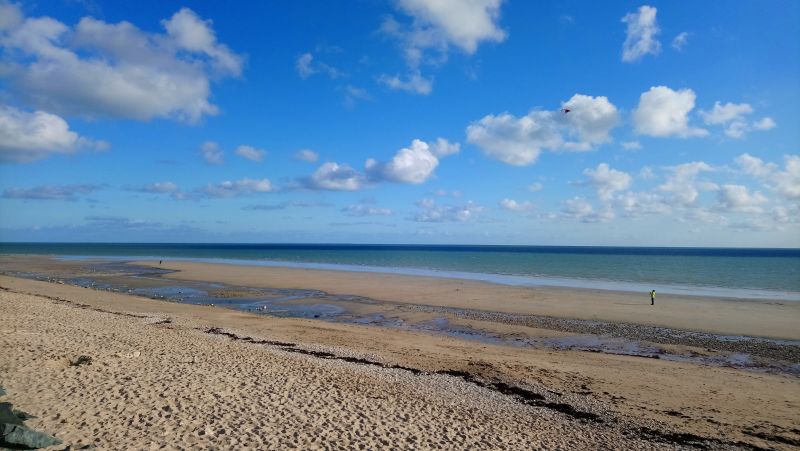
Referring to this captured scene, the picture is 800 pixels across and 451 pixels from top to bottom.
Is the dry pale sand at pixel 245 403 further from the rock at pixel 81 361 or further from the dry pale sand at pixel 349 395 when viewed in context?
the rock at pixel 81 361

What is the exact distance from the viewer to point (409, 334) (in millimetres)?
20375

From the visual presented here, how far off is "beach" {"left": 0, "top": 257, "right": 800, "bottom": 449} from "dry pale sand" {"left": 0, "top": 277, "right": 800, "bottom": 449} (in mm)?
47

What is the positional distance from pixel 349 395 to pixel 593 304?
23861mm

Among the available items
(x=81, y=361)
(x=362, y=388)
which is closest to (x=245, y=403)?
(x=362, y=388)

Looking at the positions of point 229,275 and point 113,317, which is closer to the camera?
point 113,317

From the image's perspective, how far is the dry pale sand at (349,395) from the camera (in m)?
8.59

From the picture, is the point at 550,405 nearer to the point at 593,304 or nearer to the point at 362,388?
the point at 362,388

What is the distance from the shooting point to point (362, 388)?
11.8 m

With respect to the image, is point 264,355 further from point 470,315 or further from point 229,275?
point 229,275

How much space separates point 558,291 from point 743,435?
1092 inches

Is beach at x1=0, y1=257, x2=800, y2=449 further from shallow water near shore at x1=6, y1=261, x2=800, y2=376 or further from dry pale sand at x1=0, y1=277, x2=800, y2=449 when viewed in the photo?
shallow water near shore at x1=6, y1=261, x2=800, y2=376

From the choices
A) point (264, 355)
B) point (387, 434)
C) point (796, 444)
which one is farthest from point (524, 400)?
point (264, 355)

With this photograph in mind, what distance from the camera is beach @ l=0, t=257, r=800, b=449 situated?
8734 mm

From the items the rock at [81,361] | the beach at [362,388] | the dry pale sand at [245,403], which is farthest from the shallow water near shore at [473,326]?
the rock at [81,361]
